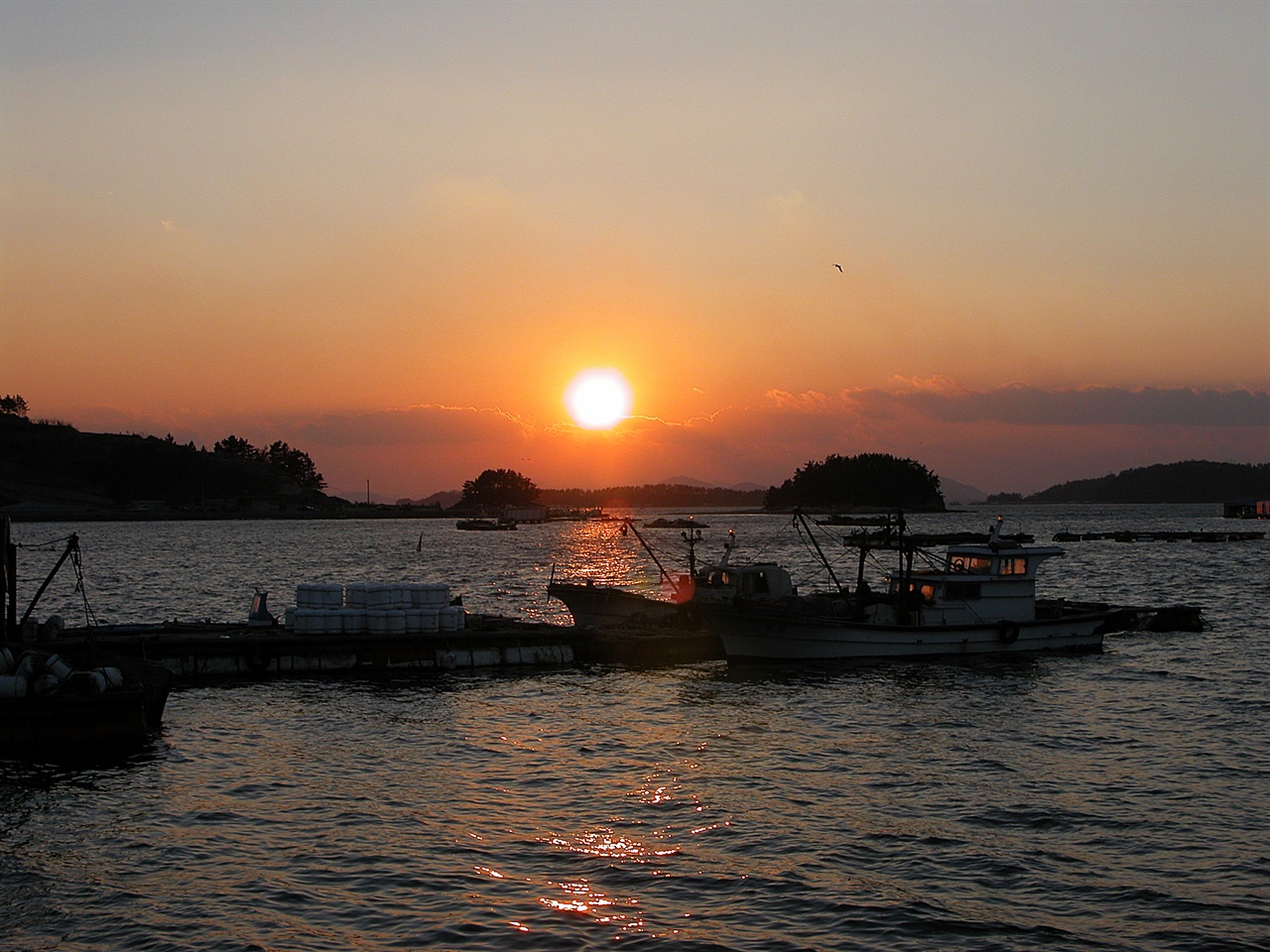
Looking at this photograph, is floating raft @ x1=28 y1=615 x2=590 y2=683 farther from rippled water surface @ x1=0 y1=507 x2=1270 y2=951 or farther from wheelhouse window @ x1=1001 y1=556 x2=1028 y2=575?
wheelhouse window @ x1=1001 y1=556 x2=1028 y2=575

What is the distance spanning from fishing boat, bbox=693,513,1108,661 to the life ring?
0.14ft

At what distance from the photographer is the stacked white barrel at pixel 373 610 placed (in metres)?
43.7

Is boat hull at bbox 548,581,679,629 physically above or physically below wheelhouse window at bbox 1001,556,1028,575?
below

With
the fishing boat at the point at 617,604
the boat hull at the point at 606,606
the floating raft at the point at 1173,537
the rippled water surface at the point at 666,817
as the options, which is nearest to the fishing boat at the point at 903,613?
the fishing boat at the point at 617,604

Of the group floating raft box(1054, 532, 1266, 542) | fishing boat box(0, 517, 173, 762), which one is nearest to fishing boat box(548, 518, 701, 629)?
fishing boat box(0, 517, 173, 762)

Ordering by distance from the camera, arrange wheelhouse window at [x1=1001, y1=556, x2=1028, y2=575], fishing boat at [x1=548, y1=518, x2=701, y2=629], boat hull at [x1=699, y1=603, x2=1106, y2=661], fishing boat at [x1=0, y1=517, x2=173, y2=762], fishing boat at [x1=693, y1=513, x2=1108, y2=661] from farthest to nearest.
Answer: fishing boat at [x1=548, y1=518, x2=701, y2=629] < wheelhouse window at [x1=1001, y1=556, x2=1028, y2=575] < fishing boat at [x1=693, y1=513, x2=1108, y2=661] < boat hull at [x1=699, y1=603, x2=1106, y2=661] < fishing boat at [x1=0, y1=517, x2=173, y2=762]

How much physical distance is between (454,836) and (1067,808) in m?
13.0

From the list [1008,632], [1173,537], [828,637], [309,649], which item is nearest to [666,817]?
[309,649]

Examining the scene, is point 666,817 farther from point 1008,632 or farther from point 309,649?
point 1008,632

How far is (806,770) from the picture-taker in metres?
28.0

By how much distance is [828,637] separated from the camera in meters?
45.5

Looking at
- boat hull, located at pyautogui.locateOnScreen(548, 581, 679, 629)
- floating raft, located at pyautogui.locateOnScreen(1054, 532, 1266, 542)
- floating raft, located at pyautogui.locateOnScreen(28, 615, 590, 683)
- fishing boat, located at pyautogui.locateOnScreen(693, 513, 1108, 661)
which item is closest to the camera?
floating raft, located at pyautogui.locateOnScreen(28, 615, 590, 683)

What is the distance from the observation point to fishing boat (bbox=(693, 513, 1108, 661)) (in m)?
45.4

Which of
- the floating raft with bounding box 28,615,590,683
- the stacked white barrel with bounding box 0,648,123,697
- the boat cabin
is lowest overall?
the floating raft with bounding box 28,615,590,683
